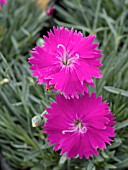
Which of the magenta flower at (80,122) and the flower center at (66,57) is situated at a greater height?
the flower center at (66,57)

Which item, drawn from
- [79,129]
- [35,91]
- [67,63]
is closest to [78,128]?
[79,129]

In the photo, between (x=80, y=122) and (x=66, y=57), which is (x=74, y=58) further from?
(x=80, y=122)

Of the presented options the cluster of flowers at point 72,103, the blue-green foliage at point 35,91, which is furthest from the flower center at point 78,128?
the blue-green foliage at point 35,91

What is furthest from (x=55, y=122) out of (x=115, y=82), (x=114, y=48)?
(x=114, y=48)

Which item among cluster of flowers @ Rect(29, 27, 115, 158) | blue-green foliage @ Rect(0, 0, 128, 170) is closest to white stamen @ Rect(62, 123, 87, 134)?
cluster of flowers @ Rect(29, 27, 115, 158)

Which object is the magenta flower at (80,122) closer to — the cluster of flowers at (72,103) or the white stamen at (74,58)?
the cluster of flowers at (72,103)

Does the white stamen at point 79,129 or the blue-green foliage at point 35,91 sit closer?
the white stamen at point 79,129

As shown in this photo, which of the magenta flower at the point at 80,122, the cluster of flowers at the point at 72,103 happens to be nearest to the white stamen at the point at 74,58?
the cluster of flowers at the point at 72,103

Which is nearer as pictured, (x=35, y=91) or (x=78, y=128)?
(x=78, y=128)
